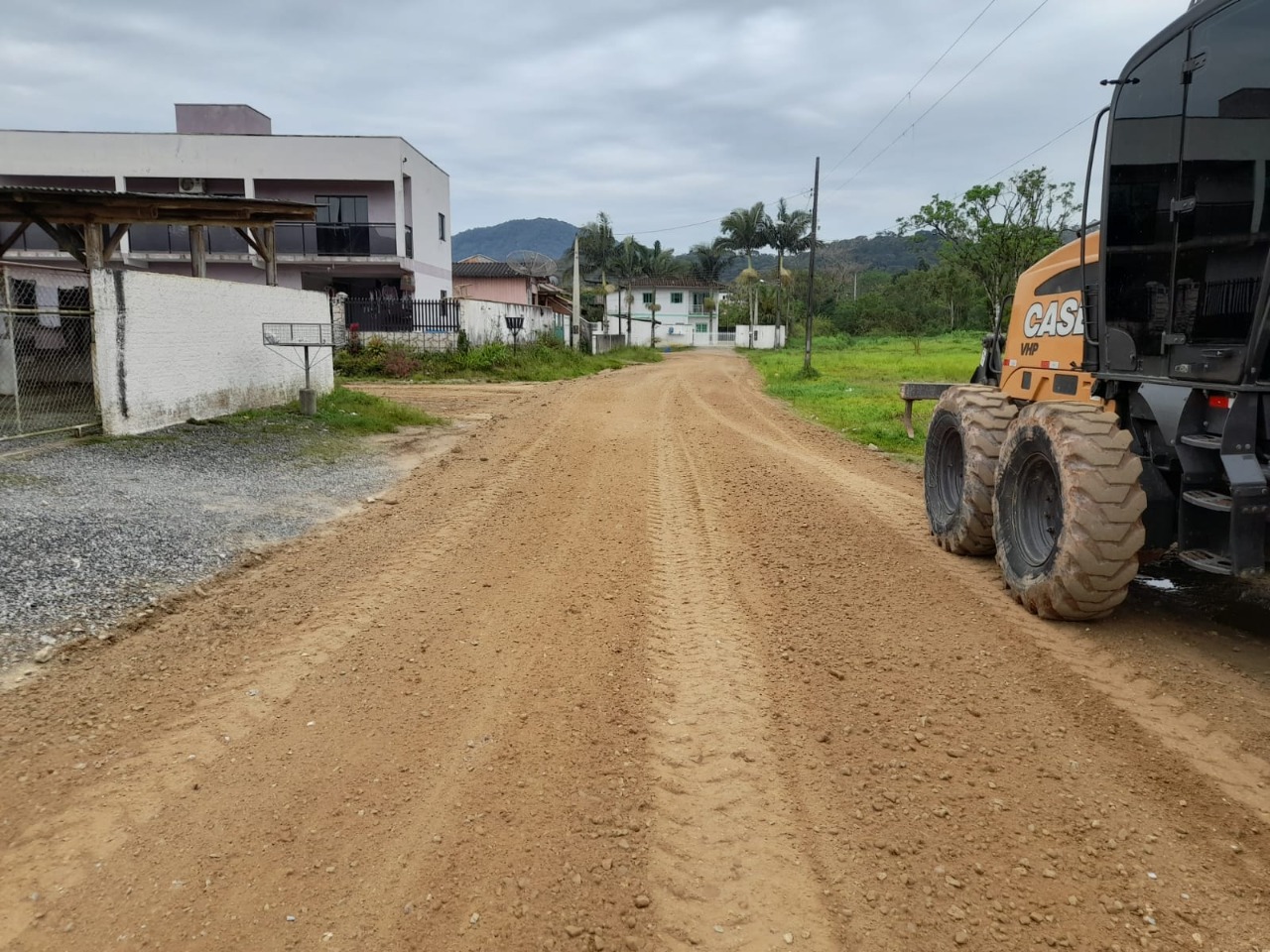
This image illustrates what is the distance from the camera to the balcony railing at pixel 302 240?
32.3 m

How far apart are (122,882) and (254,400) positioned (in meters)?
13.6

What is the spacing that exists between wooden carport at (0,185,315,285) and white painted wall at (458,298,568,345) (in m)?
13.6

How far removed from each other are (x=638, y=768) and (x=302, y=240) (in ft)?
108

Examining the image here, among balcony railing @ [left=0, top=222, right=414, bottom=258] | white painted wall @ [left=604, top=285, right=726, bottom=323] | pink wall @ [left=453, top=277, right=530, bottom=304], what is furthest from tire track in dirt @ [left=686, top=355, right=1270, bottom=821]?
white painted wall @ [left=604, top=285, right=726, bottom=323]

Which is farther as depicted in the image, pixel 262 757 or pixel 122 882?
pixel 262 757

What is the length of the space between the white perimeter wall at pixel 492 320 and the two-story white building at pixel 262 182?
406cm

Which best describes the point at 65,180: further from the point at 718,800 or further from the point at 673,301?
the point at 673,301

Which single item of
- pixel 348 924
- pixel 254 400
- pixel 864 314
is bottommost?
pixel 348 924

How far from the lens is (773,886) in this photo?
2.86 meters

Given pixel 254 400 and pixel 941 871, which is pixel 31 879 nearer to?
pixel 941 871

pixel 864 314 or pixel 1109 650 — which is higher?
pixel 864 314

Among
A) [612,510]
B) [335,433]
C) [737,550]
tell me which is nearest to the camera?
[737,550]

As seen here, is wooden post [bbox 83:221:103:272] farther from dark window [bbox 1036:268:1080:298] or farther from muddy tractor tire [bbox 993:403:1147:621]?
muddy tractor tire [bbox 993:403:1147:621]

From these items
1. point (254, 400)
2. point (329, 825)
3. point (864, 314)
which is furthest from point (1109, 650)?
point (864, 314)
